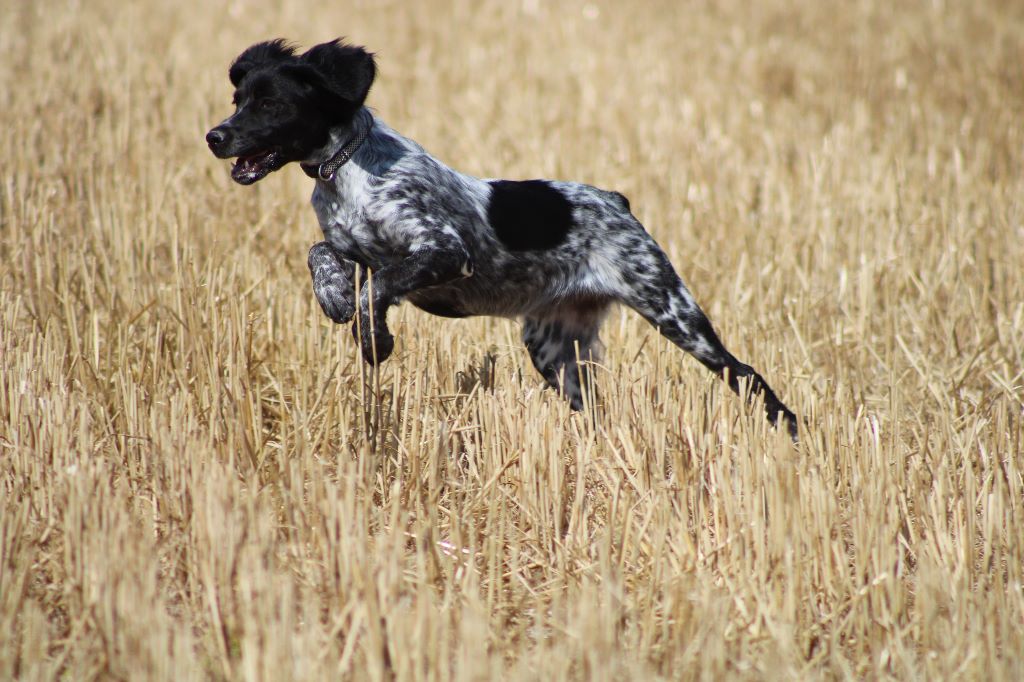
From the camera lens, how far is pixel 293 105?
3.61 meters

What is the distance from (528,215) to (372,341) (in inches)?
37.3

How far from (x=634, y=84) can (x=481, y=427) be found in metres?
6.11

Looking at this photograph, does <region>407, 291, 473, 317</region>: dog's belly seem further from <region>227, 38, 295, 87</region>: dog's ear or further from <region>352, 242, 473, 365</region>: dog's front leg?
<region>227, 38, 295, 87</region>: dog's ear

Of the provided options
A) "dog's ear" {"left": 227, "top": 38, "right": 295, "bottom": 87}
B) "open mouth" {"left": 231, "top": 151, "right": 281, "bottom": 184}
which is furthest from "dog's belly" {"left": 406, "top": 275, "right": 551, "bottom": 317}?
"dog's ear" {"left": 227, "top": 38, "right": 295, "bottom": 87}

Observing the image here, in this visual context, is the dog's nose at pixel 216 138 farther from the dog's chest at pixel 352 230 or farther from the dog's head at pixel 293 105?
the dog's chest at pixel 352 230

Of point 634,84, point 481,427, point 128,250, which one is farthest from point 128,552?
point 634,84

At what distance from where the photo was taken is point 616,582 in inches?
111

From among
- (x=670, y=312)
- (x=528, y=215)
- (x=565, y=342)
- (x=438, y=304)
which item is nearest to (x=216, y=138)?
(x=438, y=304)

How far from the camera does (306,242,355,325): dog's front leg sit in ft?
11.5

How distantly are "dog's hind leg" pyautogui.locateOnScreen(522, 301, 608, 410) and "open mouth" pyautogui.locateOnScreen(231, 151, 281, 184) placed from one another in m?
1.23

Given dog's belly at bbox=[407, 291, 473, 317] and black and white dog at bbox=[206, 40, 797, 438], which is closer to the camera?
black and white dog at bbox=[206, 40, 797, 438]

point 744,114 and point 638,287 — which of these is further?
point 744,114

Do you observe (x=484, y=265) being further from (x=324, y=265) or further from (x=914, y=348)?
(x=914, y=348)

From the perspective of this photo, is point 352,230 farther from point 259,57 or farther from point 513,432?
point 513,432
